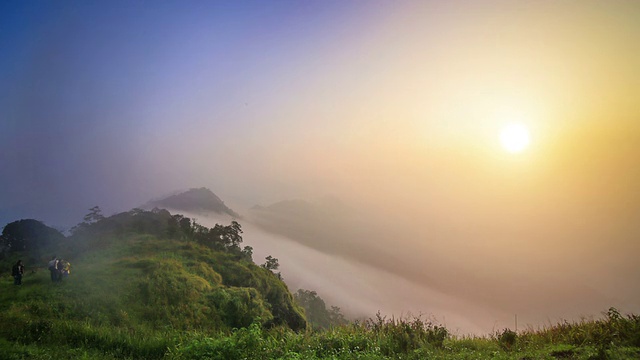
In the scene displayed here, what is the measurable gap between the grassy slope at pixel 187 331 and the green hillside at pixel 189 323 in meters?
0.05

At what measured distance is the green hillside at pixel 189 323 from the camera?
1103 centimetres

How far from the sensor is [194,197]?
161750 millimetres

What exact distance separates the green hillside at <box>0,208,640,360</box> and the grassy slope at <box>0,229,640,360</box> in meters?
0.05

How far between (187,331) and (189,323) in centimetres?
429

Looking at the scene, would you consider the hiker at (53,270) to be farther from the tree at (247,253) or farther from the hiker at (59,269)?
the tree at (247,253)

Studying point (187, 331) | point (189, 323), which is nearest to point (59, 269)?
point (189, 323)

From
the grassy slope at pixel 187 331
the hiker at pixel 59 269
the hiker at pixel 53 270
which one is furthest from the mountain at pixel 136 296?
the hiker at pixel 53 270

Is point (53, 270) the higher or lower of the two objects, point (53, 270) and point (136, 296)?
the higher

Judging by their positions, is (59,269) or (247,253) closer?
(59,269)

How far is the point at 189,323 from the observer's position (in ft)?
64.4

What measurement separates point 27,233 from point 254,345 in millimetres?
44445

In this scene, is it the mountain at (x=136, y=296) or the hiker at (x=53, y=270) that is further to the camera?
the hiker at (x=53, y=270)

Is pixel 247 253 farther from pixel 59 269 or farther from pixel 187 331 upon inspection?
pixel 187 331

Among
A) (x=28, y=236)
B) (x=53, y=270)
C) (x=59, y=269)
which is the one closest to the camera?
(x=53, y=270)
